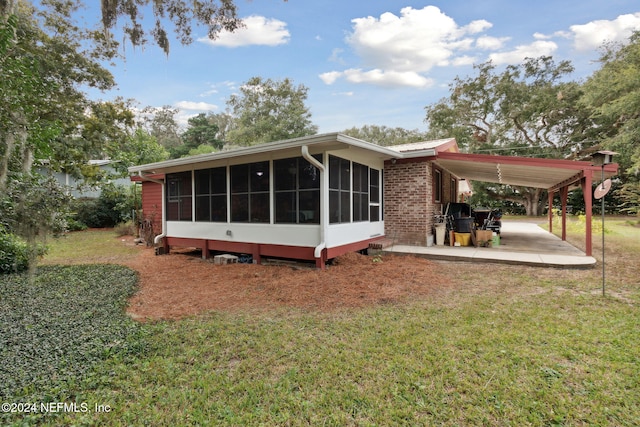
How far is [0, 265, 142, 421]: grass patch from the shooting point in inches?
94.0

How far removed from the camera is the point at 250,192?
7.08 m

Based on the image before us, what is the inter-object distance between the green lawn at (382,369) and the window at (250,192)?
3.29 metres

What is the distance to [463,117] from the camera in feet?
82.8

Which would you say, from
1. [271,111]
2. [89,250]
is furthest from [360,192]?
[271,111]

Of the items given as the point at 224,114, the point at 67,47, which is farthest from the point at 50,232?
the point at 224,114

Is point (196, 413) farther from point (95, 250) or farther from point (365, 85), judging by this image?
point (365, 85)

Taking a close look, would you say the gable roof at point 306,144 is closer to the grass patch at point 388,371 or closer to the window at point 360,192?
the window at point 360,192

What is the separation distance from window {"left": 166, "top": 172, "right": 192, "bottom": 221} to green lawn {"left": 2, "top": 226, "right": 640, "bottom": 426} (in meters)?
5.27

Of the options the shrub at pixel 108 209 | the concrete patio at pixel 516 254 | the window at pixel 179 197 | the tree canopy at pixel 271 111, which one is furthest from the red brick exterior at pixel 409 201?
the tree canopy at pixel 271 111

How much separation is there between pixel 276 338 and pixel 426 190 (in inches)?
224

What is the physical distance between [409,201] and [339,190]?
→ 2427 mm

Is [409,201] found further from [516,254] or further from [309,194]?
[309,194]

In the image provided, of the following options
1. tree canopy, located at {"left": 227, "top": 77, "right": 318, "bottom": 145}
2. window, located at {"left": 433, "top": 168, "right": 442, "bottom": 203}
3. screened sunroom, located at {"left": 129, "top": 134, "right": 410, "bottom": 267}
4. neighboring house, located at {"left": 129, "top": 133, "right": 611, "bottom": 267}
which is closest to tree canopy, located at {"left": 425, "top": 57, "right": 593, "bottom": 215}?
tree canopy, located at {"left": 227, "top": 77, "right": 318, "bottom": 145}

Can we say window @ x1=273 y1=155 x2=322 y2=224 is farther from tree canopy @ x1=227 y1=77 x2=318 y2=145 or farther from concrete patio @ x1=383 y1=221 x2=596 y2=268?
tree canopy @ x1=227 y1=77 x2=318 y2=145
